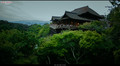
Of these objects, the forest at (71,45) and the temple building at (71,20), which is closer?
the forest at (71,45)

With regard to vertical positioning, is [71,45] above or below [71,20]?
below

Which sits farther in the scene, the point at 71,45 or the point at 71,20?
the point at 71,20

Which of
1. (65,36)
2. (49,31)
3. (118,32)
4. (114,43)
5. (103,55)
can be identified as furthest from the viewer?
(49,31)

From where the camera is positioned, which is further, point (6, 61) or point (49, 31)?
point (49, 31)

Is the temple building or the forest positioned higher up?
the temple building

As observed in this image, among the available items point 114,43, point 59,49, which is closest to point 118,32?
point 114,43

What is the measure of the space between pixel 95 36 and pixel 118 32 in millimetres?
3044

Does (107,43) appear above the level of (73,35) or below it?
below

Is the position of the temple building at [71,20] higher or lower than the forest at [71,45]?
higher

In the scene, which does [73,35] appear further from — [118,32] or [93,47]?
[118,32]

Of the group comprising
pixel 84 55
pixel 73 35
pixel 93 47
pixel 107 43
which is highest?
pixel 73 35

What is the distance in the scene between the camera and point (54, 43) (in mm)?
14398

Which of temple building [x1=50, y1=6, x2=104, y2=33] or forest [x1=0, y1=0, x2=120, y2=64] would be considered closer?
forest [x1=0, y1=0, x2=120, y2=64]

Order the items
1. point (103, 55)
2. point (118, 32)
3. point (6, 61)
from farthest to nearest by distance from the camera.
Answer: point (103, 55) < point (118, 32) < point (6, 61)
